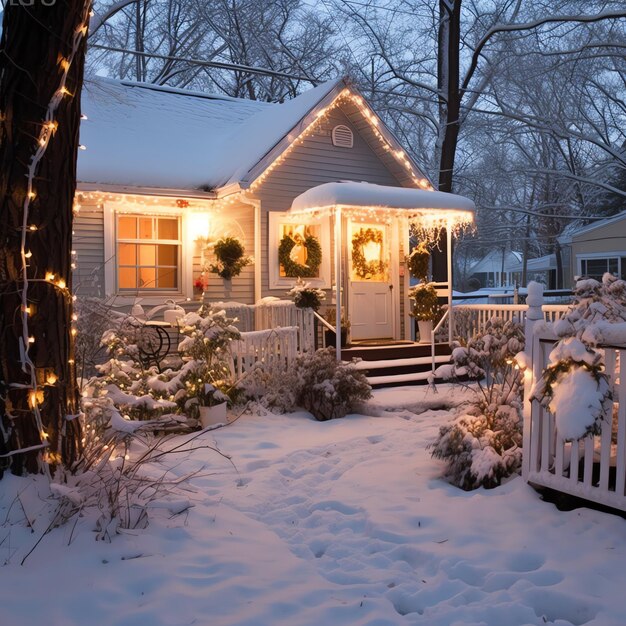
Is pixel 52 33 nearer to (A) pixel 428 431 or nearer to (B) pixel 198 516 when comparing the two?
(B) pixel 198 516

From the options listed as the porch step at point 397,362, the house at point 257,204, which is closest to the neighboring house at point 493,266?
the house at point 257,204

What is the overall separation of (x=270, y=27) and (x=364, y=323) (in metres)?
16.2

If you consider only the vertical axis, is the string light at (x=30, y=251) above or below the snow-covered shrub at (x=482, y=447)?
above

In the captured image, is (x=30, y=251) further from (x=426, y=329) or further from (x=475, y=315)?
(x=475, y=315)

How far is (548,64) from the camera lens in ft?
65.8

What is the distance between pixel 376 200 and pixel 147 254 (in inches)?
161

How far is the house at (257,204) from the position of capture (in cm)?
1133

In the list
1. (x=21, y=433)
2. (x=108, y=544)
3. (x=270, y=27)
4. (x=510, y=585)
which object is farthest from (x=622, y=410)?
(x=270, y=27)

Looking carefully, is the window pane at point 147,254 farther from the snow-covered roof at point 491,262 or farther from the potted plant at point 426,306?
the snow-covered roof at point 491,262

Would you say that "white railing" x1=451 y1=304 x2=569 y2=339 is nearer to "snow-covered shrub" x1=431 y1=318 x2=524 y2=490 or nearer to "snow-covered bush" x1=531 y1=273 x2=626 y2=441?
"snow-covered shrub" x1=431 y1=318 x2=524 y2=490

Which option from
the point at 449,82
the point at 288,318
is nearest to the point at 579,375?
the point at 288,318

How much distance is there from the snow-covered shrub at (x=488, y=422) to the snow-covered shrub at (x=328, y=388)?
84.7 inches

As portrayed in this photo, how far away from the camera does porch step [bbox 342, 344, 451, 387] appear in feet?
36.1

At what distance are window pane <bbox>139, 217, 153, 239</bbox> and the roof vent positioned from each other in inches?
150
